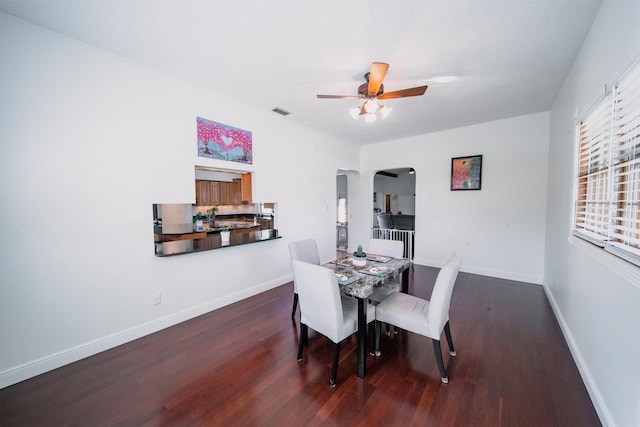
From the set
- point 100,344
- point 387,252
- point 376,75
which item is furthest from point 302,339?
point 376,75

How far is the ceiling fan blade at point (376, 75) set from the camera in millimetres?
2047

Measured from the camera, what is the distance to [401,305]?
222 centimetres

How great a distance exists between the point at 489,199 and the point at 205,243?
4828 mm

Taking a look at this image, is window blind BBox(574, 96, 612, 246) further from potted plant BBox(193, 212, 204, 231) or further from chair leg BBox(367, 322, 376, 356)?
potted plant BBox(193, 212, 204, 231)

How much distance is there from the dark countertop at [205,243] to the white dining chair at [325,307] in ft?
5.08

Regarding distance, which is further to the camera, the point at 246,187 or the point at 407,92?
the point at 246,187

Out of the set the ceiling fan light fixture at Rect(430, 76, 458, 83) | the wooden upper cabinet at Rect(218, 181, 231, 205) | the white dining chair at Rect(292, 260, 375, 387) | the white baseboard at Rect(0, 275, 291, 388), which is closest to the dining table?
the white dining chair at Rect(292, 260, 375, 387)

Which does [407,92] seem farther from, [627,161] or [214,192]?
[214,192]

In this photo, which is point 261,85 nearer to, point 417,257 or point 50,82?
point 50,82

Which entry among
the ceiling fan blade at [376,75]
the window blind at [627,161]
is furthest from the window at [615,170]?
the ceiling fan blade at [376,75]

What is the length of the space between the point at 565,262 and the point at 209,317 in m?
4.17

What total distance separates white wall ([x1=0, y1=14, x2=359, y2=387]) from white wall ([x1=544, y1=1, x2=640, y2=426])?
3.59m

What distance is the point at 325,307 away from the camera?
1914 millimetres

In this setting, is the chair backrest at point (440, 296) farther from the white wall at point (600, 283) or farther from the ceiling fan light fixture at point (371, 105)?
the ceiling fan light fixture at point (371, 105)
